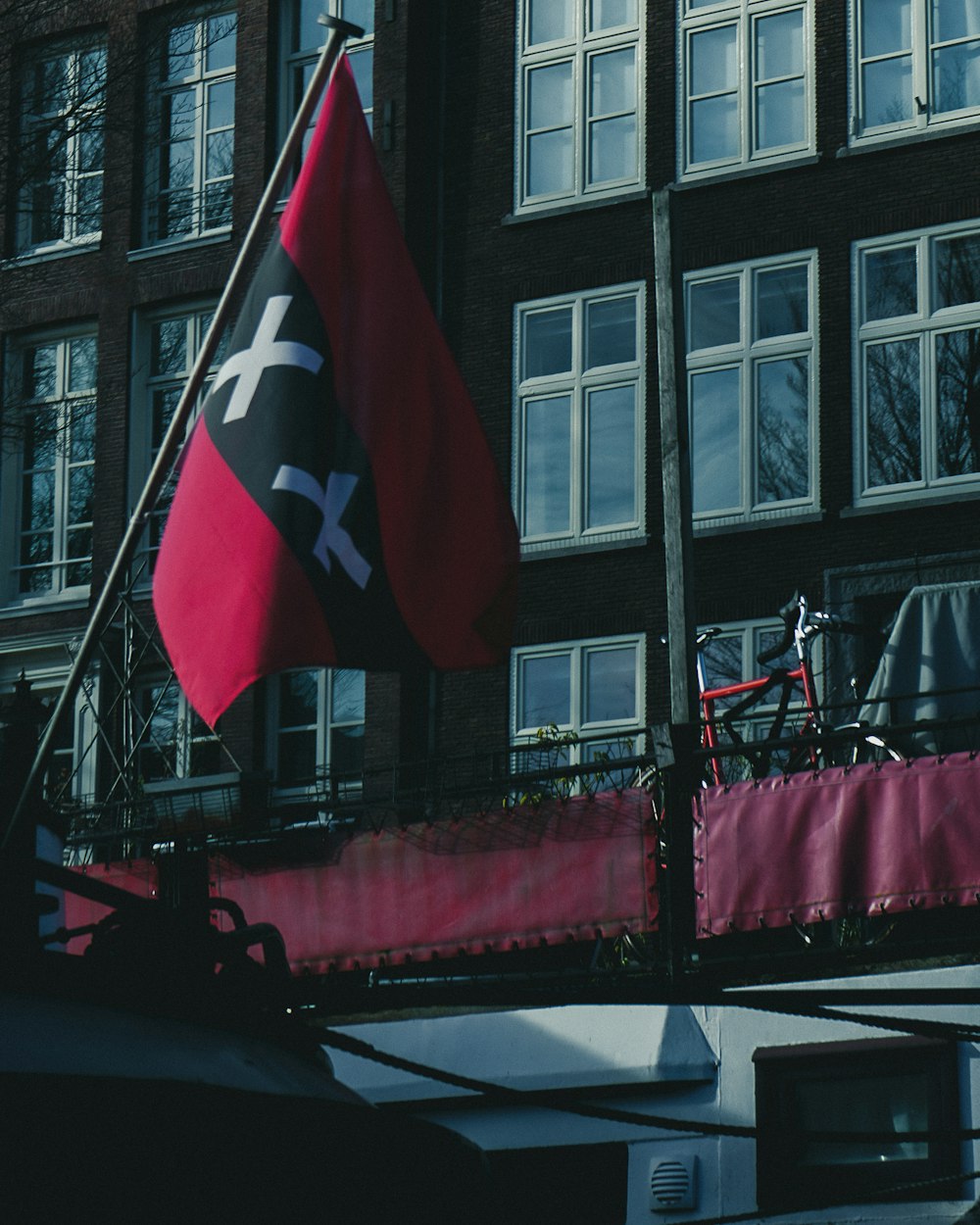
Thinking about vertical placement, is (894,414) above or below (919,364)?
below

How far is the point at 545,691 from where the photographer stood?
71.1ft

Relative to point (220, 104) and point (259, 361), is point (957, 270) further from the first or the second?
point (259, 361)

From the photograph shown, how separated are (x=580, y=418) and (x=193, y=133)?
6.17m

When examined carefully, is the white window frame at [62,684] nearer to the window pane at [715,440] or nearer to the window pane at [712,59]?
the window pane at [715,440]

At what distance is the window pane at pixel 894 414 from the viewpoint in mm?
20344

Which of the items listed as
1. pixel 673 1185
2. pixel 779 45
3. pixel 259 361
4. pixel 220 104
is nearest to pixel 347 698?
pixel 220 104

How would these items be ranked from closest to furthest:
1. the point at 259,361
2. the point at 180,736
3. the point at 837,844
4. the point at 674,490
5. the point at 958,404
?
the point at 259,361 → the point at 837,844 → the point at 674,490 → the point at 958,404 → the point at 180,736

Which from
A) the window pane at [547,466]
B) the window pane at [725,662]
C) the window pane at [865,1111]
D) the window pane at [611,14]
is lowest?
the window pane at [865,1111]

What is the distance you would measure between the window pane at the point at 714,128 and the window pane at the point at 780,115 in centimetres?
Result: 26

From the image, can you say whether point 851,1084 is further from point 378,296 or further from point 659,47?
point 659,47

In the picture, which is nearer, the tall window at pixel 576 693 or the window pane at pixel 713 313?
the tall window at pixel 576 693

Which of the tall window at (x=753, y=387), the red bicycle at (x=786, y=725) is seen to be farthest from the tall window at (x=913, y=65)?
the red bicycle at (x=786, y=725)

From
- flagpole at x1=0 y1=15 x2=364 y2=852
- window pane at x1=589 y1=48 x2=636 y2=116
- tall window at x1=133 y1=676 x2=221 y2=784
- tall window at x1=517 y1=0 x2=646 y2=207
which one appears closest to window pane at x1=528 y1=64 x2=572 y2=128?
tall window at x1=517 y1=0 x2=646 y2=207

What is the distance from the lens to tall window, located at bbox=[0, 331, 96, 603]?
24.7 meters
